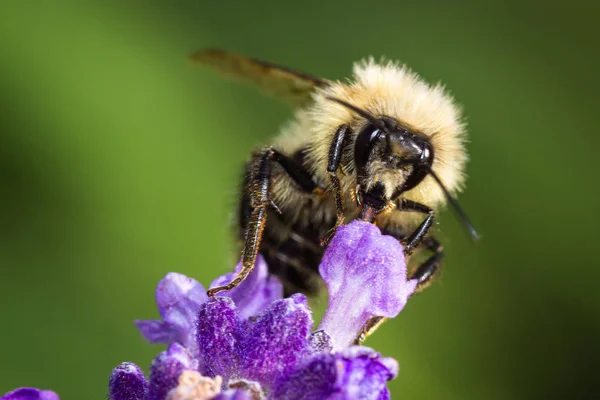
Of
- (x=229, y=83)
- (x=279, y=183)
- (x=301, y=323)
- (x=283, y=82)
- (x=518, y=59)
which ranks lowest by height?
(x=301, y=323)

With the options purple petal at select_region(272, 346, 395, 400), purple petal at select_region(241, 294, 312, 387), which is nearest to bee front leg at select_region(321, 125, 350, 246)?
purple petal at select_region(241, 294, 312, 387)

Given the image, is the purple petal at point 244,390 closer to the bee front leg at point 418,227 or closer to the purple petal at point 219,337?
the purple petal at point 219,337

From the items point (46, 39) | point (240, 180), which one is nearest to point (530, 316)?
point (240, 180)

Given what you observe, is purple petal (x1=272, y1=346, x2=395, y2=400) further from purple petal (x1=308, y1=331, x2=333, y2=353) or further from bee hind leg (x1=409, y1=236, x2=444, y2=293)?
bee hind leg (x1=409, y1=236, x2=444, y2=293)

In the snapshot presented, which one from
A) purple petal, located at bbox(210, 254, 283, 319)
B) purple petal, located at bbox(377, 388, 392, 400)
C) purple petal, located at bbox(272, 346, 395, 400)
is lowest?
purple petal, located at bbox(377, 388, 392, 400)

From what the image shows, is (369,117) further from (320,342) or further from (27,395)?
(27,395)

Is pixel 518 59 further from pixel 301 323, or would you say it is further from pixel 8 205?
pixel 301 323

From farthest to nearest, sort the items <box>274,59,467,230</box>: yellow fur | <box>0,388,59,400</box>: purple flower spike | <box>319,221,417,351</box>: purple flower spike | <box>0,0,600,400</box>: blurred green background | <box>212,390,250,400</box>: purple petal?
<box>0,0,600,400</box>: blurred green background
<box>274,59,467,230</box>: yellow fur
<box>319,221,417,351</box>: purple flower spike
<box>0,388,59,400</box>: purple flower spike
<box>212,390,250,400</box>: purple petal
